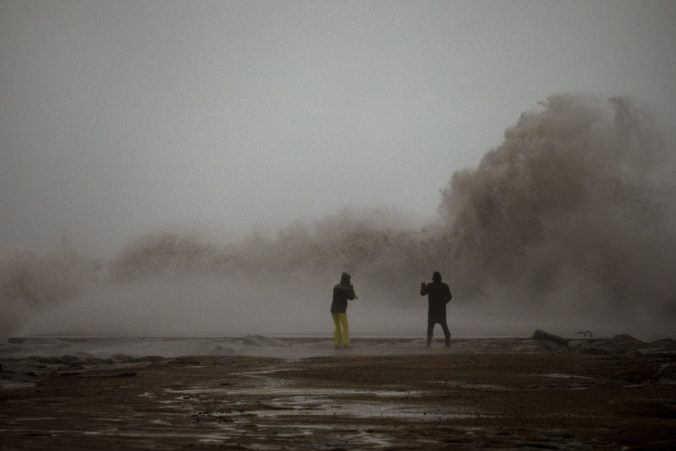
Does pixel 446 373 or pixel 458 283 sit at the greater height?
pixel 458 283

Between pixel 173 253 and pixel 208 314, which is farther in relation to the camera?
pixel 173 253

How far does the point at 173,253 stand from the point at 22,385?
142 ft

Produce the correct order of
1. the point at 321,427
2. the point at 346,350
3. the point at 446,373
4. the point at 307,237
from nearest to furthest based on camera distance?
1. the point at 321,427
2. the point at 446,373
3. the point at 346,350
4. the point at 307,237

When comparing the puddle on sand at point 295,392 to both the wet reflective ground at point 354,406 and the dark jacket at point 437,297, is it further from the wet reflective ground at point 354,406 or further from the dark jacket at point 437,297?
the dark jacket at point 437,297

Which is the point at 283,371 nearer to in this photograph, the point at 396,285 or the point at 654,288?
the point at 654,288

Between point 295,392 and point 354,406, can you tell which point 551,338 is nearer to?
point 295,392

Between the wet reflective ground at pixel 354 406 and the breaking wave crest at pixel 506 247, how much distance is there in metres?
22.9

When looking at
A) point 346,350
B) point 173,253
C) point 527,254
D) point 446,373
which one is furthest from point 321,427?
point 173,253

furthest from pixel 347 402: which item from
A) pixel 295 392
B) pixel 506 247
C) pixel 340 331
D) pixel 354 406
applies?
pixel 506 247

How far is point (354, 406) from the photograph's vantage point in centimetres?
885

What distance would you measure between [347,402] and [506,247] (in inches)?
1410

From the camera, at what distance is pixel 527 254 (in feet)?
139

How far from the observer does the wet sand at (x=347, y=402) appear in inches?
258

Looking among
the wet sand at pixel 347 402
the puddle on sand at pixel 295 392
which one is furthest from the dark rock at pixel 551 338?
the puddle on sand at pixel 295 392
